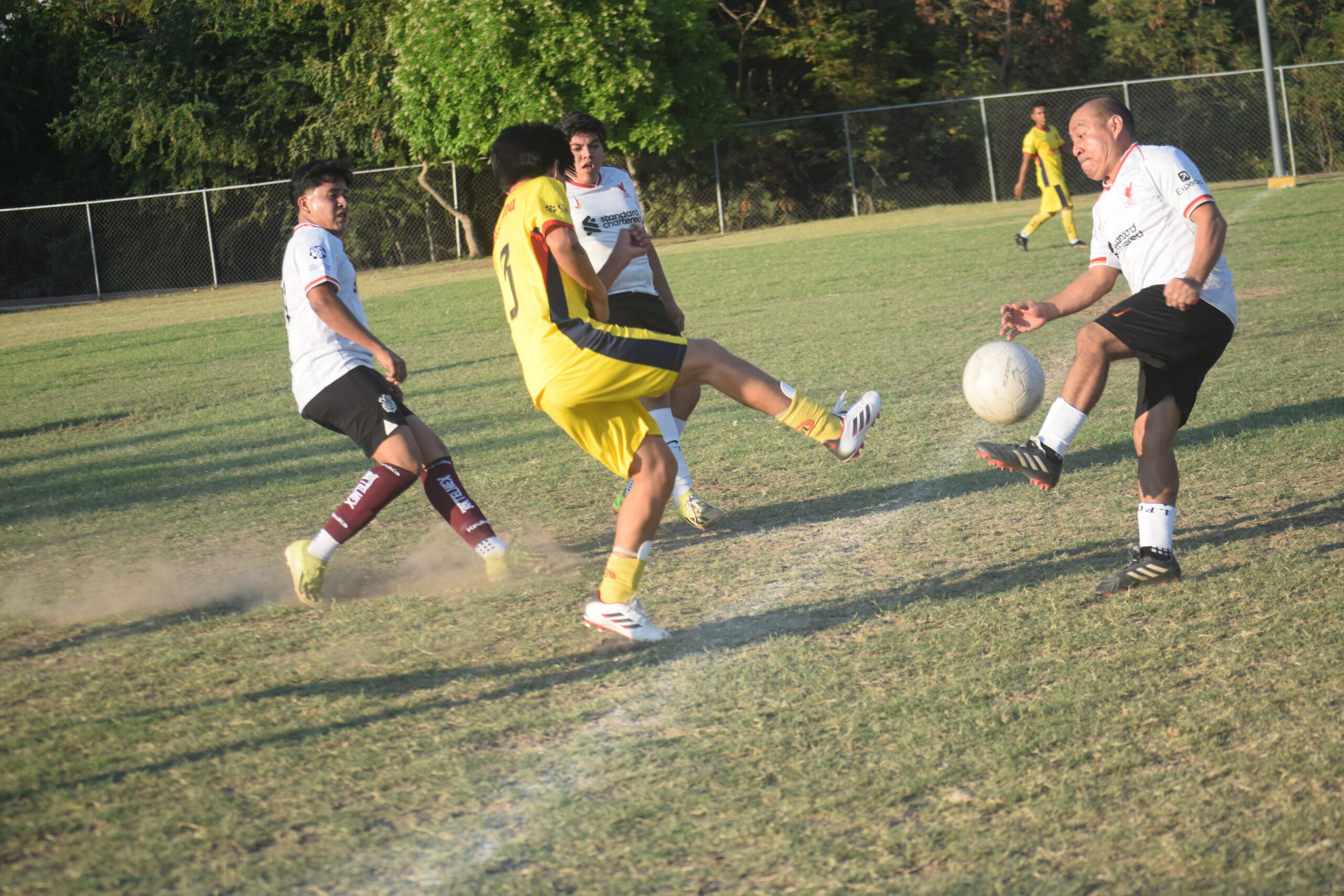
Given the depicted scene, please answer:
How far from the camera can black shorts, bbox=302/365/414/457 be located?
16.4 feet

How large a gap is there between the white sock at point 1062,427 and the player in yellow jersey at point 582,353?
154 centimetres

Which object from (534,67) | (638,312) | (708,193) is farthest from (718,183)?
(638,312)

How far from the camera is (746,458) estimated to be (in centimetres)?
712

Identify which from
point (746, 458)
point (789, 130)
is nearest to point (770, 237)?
point (789, 130)

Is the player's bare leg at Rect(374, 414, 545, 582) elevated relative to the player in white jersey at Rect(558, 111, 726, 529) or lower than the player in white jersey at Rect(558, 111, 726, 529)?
lower

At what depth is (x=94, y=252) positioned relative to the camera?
88.8ft

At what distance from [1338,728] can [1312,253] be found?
40.4 feet

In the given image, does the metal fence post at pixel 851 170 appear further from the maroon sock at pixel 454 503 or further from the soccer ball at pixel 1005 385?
A: the maroon sock at pixel 454 503

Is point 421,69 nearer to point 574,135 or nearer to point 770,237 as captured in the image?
point 770,237

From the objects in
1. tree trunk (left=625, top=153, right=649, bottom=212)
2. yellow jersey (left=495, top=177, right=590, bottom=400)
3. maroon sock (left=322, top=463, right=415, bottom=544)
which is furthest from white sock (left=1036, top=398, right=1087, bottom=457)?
tree trunk (left=625, top=153, right=649, bottom=212)

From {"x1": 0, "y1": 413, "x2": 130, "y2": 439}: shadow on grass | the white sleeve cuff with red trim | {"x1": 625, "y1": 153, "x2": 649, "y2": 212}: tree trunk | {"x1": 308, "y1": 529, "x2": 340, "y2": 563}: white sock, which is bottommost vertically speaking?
{"x1": 308, "y1": 529, "x2": 340, "y2": 563}: white sock

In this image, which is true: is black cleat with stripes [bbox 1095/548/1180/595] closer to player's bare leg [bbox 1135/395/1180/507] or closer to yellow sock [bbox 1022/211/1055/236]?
player's bare leg [bbox 1135/395/1180/507]

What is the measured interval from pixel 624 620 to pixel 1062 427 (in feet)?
6.33

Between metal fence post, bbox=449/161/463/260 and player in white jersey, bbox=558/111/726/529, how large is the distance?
2472cm
